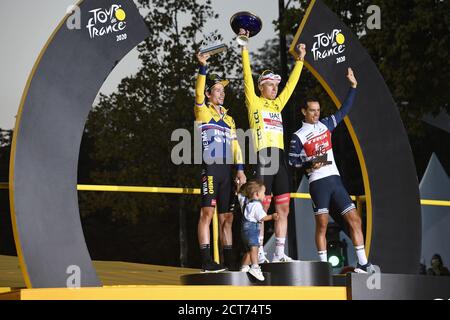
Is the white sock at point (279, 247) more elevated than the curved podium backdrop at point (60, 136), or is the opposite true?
the curved podium backdrop at point (60, 136)

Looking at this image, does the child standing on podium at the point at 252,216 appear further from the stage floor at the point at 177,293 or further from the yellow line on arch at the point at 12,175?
the yellow line on arch at the point at 12,175

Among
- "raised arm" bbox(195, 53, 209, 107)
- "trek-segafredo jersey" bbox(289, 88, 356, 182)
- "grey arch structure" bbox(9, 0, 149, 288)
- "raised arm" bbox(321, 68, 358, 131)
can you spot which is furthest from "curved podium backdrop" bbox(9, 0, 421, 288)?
"raised arm" bbox(321, 68, 358, 131)

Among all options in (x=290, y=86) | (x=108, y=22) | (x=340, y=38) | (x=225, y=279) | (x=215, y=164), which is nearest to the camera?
(x=225, y=279)

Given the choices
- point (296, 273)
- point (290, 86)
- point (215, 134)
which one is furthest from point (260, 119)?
point (296, 273)

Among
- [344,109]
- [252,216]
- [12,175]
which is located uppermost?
[344,109]

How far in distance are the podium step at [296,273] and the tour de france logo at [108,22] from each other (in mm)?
2551

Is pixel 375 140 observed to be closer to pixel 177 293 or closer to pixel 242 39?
pixel 242 39

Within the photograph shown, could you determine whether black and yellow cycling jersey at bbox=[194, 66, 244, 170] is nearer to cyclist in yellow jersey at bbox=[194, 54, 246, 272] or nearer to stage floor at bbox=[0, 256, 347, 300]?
cyclist in yellow jersey at bbox=[194, 54, 246, 272]

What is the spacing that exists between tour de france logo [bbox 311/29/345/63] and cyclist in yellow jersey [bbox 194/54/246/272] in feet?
5.33

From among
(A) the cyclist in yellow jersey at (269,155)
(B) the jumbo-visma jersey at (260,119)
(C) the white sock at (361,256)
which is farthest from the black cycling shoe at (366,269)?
(B) the jumbo-visma jersey at (260,119)

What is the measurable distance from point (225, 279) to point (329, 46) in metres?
3.50

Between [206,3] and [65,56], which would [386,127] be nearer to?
[65,56]

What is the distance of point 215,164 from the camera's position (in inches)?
332

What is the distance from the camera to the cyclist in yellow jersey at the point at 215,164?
836 cm
